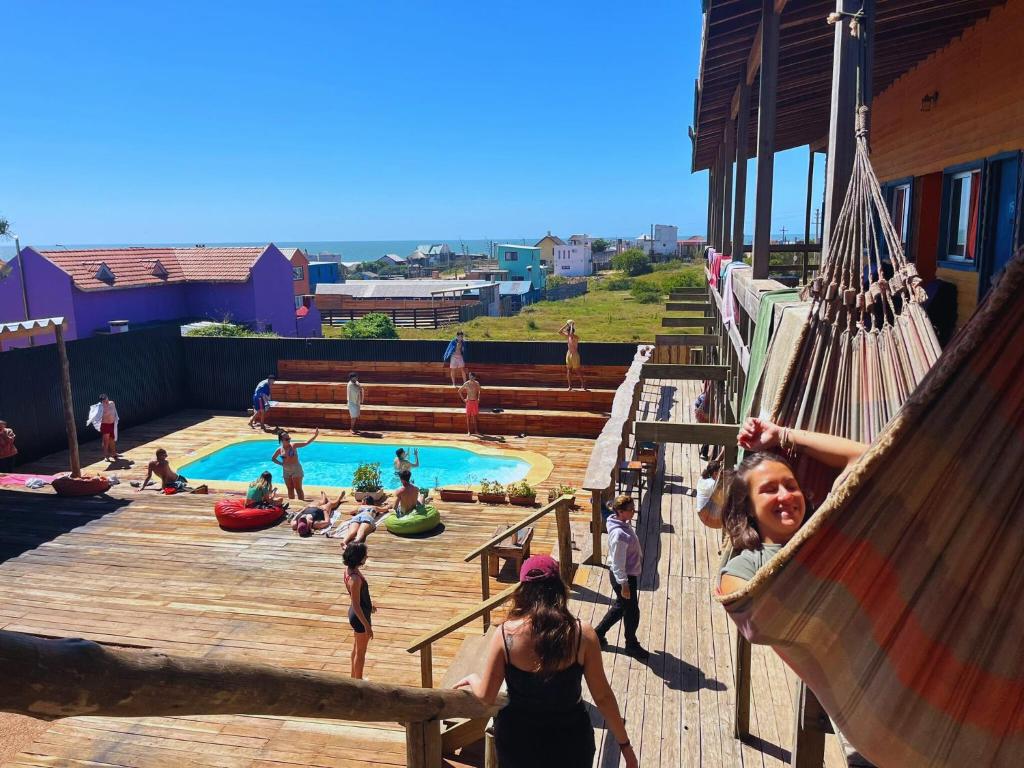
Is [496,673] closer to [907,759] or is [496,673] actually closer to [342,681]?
[342,681]

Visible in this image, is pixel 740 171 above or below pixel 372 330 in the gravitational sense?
above

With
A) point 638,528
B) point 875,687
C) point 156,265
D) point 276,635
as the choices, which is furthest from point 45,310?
point 875,687

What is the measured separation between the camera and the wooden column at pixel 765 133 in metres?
5.45

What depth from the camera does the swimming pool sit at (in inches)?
605

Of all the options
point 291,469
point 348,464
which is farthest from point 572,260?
point 291,469

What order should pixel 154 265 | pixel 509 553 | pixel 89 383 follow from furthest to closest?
pixel 154 265
pixel 89 383
pixel 509 553

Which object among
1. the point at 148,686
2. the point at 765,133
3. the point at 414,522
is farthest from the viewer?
the point at 414,522

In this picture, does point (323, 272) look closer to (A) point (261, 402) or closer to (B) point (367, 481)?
(A) point (261, 402)

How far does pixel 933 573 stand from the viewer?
1210mm

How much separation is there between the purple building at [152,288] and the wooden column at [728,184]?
62.5 ft

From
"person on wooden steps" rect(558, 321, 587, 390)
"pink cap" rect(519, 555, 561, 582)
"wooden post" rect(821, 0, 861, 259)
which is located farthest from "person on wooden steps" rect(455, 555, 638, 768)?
"person on wooden steps" rect(558, 321, 587, 390)

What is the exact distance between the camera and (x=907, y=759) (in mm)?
1276

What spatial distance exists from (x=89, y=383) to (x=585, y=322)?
2190 cm

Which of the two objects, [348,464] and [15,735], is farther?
[348,464]
